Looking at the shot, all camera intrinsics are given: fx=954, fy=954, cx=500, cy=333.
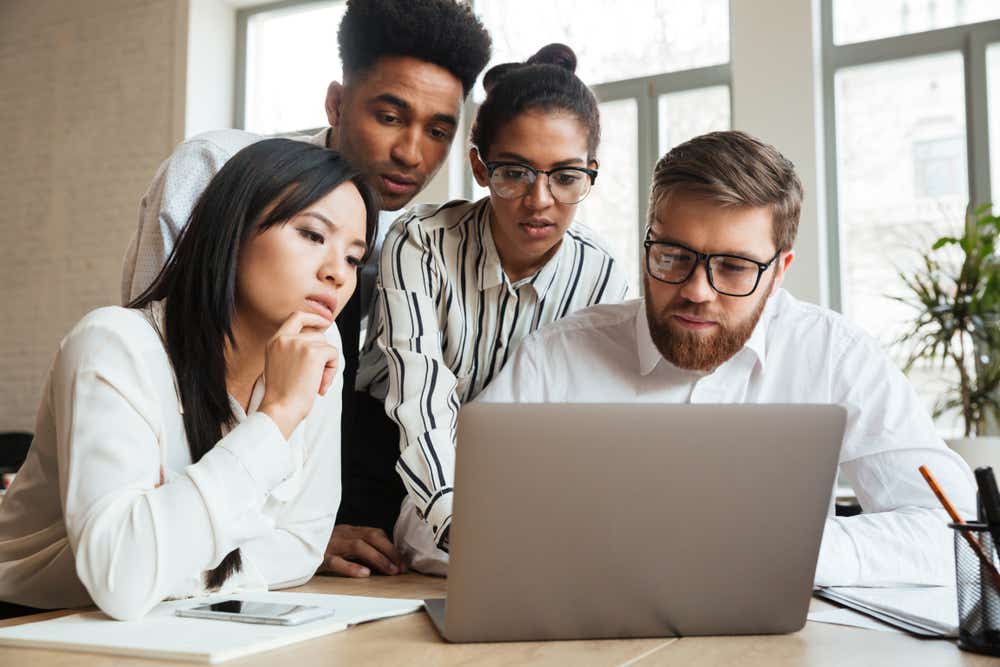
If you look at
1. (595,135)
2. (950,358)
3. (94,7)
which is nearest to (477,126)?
(595,135)

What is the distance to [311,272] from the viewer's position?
4.69ft

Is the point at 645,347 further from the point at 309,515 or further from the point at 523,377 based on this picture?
the point at 309,515

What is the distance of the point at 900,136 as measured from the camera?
472 centimetres

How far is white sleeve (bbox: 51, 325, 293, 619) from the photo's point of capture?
3.37ft

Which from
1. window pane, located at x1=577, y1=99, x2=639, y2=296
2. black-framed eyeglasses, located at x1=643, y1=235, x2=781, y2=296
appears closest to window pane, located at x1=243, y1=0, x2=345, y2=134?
window pane, located at x1=577, y1=99, x2=639, y2=296

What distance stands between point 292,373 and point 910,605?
2.67 feet

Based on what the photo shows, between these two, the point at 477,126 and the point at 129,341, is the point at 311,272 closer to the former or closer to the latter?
the point at 129,341

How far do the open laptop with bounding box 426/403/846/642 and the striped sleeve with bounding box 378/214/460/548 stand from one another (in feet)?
1.82

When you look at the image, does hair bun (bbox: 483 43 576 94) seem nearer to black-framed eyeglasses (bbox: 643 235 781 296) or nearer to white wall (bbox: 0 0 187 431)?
black-framed eyeglasses (bbox: 643 235 781 296)

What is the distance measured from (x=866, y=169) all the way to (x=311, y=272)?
4.04m

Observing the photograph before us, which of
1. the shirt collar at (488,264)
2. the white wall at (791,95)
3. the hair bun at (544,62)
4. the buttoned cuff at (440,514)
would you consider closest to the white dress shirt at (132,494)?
the buttoned cuff at (440,514)

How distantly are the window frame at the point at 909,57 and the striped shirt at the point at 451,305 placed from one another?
297cm

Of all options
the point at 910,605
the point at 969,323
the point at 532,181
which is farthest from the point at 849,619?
the point at 969,323

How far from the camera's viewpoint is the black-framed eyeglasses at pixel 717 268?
5.33 ft
